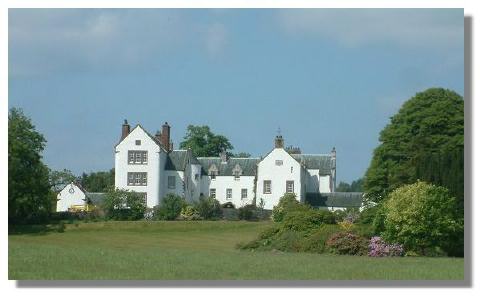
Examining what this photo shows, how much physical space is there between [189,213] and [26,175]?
12.0 meters

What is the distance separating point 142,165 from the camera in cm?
6912

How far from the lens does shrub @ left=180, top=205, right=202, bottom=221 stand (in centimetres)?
6277

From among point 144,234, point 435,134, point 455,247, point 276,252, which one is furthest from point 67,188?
point 455,247

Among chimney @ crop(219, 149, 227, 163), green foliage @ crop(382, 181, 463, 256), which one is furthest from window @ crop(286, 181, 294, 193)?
green foliage @ crop(382, 181, 463, 256)

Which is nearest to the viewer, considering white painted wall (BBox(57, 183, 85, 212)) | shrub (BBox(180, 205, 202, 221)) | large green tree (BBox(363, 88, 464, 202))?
large green tree (BBox(363, 88, 464, 202))

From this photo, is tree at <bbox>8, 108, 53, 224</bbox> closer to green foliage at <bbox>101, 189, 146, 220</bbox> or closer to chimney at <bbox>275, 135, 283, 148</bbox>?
green foliage at <bbox>101, 189, 146, 220</bbox>

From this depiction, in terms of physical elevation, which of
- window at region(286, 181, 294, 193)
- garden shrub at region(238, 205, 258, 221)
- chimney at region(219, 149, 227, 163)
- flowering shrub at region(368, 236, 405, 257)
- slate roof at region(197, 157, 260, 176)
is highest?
chimney at region(219, 149, 227, 163)

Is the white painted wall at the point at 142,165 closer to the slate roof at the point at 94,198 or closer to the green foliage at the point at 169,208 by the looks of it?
the slate roof at the point at 94,198

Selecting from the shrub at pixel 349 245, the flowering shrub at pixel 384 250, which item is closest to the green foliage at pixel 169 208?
the shrub at pixel 349 245

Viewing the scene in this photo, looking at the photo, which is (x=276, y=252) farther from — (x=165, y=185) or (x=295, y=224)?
(x=165, y=185)

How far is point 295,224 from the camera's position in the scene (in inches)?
1602

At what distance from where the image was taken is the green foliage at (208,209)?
6391 centimetres

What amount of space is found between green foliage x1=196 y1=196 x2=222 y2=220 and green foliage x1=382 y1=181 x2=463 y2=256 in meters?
28.5

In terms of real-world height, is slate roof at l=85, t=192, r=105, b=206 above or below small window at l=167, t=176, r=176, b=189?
below
